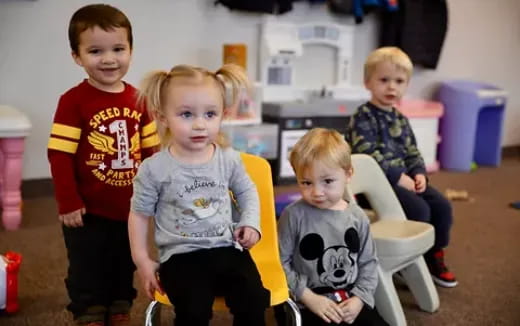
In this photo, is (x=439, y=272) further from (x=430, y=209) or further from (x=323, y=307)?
(x=323, y=307)

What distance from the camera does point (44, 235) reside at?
2242mm

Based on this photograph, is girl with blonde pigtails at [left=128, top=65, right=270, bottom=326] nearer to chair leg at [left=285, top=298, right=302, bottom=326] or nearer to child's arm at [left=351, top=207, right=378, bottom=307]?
chair leg at [left=285, top=298, right=302, bottom=326]

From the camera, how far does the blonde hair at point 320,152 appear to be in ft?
4.34

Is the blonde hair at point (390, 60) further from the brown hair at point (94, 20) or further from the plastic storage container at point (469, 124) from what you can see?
the plastic storage container at point (469, 124)

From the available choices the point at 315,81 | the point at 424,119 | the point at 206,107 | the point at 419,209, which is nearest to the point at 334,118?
the point at 315,81

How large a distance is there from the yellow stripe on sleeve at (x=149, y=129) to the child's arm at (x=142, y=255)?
31 centimetres

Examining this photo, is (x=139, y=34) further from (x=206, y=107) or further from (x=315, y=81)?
(x=206, y=107)

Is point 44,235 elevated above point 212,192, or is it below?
below

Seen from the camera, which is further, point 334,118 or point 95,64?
point 334,118

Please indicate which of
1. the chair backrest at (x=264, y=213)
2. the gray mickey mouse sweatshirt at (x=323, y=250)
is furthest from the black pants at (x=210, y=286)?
the gray mickey mouse sweatshirt at (x=323, y=250)

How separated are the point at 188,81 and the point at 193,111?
0.06 m

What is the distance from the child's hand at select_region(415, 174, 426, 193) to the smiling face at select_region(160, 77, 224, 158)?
0.87 metres

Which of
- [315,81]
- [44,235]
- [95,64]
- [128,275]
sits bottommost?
[44,235]

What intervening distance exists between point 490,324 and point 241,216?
83cm
